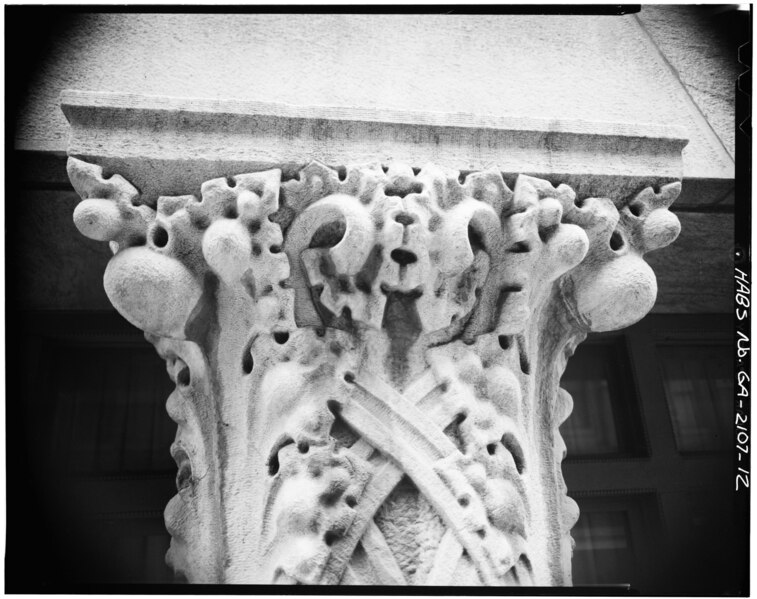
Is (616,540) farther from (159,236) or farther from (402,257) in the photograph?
(159,236)

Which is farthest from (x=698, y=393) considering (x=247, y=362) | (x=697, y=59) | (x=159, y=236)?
(x=159, y=236)

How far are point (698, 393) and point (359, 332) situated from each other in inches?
45.0

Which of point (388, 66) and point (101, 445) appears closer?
point (388, 66)

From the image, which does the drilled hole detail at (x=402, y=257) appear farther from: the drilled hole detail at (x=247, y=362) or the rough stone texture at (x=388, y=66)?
the rough stone texture at (x=388, y=66)

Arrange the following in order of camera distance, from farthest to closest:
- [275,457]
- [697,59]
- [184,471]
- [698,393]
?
[698,393], [697,59], [184,471], [275,457]

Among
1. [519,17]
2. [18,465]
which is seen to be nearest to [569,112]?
[519,17]

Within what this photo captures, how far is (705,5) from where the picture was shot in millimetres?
1568

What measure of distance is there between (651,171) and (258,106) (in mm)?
682

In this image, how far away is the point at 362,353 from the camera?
127cm

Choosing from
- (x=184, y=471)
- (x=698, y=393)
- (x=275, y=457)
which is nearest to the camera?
(x=275, y=457)

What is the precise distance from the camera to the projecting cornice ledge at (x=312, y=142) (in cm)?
127

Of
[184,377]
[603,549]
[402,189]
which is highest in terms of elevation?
[402,189]

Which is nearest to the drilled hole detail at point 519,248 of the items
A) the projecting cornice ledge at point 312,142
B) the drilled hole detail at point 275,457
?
the projecting cornice ledge at point 312,142

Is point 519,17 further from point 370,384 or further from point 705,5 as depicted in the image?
point 370,384
